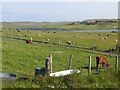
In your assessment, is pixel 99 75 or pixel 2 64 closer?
pixel 99 75

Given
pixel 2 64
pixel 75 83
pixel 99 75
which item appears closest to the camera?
pixel 75 83

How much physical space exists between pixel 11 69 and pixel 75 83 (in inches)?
434

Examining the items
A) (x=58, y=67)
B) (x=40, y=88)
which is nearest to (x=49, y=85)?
(x=40, y=88)

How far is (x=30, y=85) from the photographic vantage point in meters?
17.0

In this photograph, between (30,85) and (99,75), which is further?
(99,75)

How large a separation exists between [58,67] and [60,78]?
40.2 ft

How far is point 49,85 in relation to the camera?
1714 centimetres

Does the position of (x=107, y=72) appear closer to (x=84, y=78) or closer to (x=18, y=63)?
(x=84, y=78)

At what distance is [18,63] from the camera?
104ft

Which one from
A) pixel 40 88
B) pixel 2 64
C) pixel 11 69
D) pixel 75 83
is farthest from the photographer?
pixel 2 64

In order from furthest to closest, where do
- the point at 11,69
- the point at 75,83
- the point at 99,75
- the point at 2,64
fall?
the point at 2,64 → the point at 11,69 → the point at 99,75 → the point at 75,83

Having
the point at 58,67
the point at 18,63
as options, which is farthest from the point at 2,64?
the point at 58,67

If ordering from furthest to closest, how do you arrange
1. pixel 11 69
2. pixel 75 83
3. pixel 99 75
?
pixel 11 69 → pixel 99 75 → pixel 75 83

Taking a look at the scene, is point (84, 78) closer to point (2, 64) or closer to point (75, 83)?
point (75, 83)
